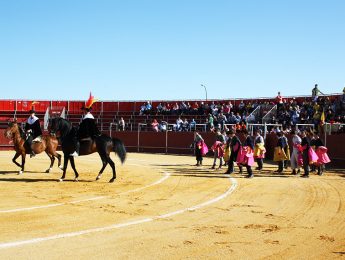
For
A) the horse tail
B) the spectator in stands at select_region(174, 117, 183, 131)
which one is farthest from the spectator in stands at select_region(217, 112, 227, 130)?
the horse tail

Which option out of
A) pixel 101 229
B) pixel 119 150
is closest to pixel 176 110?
pixel 119 150

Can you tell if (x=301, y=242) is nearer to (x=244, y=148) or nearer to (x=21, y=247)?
(x=21, y=247)

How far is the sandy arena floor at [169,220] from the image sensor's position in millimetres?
6074

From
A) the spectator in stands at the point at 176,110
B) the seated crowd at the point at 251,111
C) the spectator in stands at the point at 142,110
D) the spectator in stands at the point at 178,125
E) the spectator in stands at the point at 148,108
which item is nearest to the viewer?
the seated crowd at the point at 251,111

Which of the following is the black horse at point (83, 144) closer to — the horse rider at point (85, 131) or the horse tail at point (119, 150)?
the horse tail at point (119, 150)

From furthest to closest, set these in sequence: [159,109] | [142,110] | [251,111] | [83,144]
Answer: [142,110]
[159,109]
[251,111]
[83,144]

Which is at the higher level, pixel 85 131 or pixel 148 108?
pixel 148 108

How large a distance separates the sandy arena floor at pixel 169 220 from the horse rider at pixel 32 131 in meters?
2.70

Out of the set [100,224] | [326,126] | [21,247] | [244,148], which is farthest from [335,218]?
[326,126]

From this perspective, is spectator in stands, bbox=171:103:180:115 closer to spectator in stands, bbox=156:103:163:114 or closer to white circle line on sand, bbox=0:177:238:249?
spectator in stands, bbox=156:103:163:114

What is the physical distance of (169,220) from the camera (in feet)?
26.8

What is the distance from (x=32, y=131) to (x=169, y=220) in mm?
10314

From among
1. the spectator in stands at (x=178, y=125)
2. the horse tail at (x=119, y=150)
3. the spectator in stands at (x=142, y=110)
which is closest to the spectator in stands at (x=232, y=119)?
the spectator in stands at (x=178, y=125)

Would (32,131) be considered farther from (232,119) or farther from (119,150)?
(232,119)
